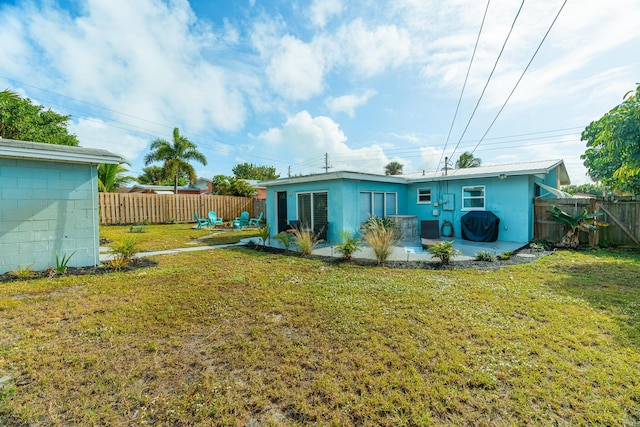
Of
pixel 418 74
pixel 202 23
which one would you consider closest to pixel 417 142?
pixel 418 74

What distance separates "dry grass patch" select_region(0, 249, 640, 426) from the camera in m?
2.06

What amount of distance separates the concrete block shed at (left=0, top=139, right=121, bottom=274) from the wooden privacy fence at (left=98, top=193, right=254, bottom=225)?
11.7 m

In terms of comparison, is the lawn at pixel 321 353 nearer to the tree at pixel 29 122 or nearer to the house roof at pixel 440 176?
the house roof at pixel 440 176

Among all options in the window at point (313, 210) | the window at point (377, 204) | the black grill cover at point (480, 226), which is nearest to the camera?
the black grill cover at point (480, 226)

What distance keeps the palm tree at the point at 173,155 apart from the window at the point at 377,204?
16968 millimetres

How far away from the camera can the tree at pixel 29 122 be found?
11562 mm

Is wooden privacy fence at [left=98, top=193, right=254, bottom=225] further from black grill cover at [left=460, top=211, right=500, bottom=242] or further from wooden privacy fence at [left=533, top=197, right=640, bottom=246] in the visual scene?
wooden privacy fence at [left=533, top=197, right=640, bottom=246]

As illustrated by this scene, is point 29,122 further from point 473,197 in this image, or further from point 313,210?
point 473,197

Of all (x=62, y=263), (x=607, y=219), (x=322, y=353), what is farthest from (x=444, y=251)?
(x=62, y=263)

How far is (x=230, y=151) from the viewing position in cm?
3281

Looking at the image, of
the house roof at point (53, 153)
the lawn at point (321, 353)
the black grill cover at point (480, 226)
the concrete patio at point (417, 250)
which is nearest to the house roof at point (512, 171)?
the black grill cover at point (480, 226)

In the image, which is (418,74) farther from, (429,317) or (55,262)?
(55,262)

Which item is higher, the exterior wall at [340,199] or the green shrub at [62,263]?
the exterior wall at [340,199]

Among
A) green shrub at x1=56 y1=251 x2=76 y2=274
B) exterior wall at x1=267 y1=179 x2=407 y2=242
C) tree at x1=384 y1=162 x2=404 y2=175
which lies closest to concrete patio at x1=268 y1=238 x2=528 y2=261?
exterior wall at x1=267 y1=179 x2=407 y2=242
